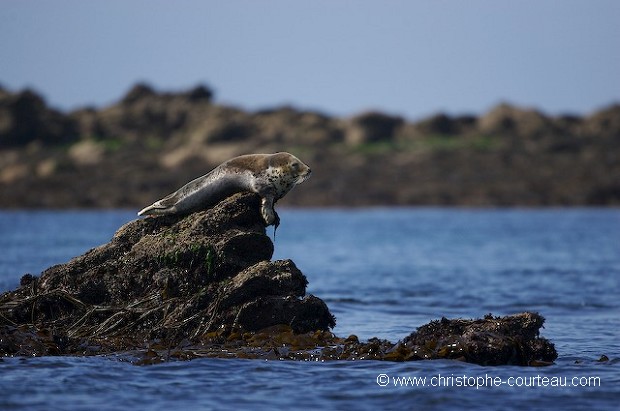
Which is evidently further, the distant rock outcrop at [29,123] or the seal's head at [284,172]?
the distant rock outcrop at [29,123]

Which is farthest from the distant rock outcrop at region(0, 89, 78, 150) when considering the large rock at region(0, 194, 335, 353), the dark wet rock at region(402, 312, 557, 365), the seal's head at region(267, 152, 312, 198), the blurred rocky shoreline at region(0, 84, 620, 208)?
the dark wet rock at region(402, 312, 557, 365)

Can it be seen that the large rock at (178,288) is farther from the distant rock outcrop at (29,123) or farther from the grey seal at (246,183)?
the distant rock outcrop at (29,123)

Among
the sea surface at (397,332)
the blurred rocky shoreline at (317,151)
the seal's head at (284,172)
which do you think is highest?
the blurred rocky shoreline at (317,151)

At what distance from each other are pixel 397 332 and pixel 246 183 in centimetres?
355

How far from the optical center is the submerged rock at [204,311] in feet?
37.4

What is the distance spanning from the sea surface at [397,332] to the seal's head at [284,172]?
2165 millimetres

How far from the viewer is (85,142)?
78.9 m

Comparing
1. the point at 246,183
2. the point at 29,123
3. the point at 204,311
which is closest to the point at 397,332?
the point at 246,183

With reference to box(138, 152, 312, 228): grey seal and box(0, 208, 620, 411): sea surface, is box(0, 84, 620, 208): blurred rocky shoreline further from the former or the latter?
box(138, 152, 312, 228): grey seal

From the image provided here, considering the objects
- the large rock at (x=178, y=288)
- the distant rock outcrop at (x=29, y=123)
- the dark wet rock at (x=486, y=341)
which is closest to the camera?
the dark wet rock at (x=486, y=341)

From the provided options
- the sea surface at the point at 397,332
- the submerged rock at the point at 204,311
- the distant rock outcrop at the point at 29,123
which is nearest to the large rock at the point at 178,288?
the submerged rock at the point at 204,311

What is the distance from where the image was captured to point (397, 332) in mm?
14562

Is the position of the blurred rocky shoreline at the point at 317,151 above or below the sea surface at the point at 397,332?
above

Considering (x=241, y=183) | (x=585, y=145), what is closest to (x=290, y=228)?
(x=585, y=145)
